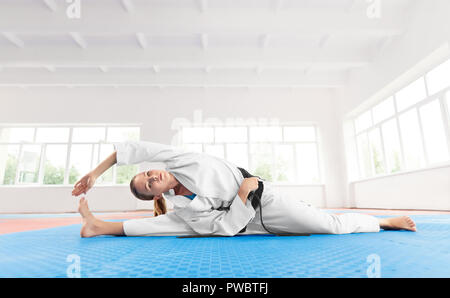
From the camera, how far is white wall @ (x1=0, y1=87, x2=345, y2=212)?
9.27 metres

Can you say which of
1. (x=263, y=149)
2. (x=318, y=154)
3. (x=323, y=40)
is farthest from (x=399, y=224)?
(x=318, y=154)

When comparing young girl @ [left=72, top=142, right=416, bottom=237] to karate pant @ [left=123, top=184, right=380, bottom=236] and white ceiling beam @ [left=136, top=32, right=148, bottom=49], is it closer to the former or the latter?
karate pant @ [left=123, top=184, right=380, bottom=236]

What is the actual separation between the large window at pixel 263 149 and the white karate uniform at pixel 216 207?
7268 millimetres

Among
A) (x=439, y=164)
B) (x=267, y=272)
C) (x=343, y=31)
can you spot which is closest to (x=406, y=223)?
(x=267, y=272)

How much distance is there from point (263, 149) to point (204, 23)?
5126 mm

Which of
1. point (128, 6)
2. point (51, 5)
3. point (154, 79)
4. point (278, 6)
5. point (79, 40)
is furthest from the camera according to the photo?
point (154, 79)

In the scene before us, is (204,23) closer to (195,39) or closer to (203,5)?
(203,5)

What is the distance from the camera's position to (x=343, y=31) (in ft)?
18.5

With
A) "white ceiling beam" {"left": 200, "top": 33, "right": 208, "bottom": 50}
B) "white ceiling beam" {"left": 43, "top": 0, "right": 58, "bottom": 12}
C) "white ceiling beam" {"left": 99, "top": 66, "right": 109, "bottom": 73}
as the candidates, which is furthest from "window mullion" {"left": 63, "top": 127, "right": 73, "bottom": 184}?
"white ceiling beam" {"left": 200, "top": 33, "right": 208, "bottom": 50}

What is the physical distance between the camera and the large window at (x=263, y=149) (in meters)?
9.38

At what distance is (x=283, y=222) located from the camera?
191 cm

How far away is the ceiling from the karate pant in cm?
462

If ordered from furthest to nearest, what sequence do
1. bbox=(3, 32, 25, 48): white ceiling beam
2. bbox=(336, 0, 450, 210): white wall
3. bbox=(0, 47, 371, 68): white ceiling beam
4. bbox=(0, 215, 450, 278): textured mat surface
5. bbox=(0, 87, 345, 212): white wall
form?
bbox=(0, 87, 345, 212): white wall, bbox=(0, 47, 371, 68): white ceiling beam, bbox=(3, 32, 25, 48): white ceiling beam, bbox=(336, 0, 450, 210): white wall, bbox=(0, 215, 450, 278): textured mat surface
